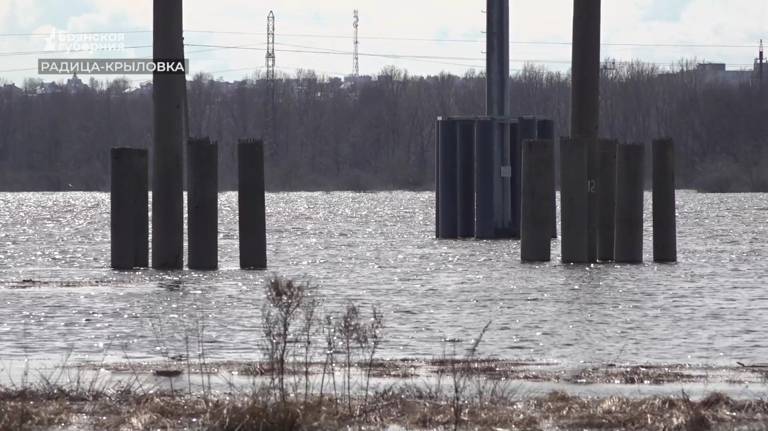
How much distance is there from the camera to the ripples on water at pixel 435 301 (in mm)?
15641

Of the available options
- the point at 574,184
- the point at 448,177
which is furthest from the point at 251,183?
the point at 448,177

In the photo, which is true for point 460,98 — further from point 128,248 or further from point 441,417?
point 441,417

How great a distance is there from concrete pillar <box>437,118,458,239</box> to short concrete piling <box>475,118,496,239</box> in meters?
0.88

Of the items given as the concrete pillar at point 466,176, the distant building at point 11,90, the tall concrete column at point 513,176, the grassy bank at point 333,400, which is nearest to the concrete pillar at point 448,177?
the concrete pillar at point 466,176

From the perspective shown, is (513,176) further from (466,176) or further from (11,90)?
(11,90)

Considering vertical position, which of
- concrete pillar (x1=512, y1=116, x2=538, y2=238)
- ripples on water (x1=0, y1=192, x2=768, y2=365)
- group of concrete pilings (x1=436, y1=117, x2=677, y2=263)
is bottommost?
ripples on water (x1=0, y1=192, x2=768, y2=365)

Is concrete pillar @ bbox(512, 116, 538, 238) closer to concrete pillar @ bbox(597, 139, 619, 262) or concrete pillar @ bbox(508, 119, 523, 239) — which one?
concrete pillar @ bbox(508, 119, 523, 239)

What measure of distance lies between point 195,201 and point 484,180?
44.4ft

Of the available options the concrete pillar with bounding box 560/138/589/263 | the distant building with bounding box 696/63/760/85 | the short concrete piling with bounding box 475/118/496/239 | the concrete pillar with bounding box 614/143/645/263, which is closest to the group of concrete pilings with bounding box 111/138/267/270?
the concrete pillar with bounding box 560/138/589/263

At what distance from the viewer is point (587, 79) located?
87.7ft

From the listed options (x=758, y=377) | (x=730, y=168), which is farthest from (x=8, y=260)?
(x=730, y=168)

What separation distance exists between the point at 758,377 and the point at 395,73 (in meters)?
145

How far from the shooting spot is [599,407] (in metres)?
10.2

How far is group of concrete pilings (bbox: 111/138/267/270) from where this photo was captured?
24.1 meters
